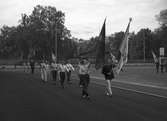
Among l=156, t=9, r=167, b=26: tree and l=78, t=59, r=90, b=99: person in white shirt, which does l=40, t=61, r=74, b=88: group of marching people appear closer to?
l=78, t=59, r=90, b=99: person in white shirt

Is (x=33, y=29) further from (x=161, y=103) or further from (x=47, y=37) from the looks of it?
(x=161, y=103)

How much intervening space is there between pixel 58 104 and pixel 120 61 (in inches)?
104

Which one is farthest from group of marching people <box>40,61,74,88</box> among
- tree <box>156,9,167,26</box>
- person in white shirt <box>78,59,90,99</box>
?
tree <box>156,9,167,26</box>

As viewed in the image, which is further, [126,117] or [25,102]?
[25,102]

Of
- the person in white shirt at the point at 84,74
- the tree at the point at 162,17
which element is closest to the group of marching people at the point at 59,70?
A: the person in white shirt at the point at 84,74

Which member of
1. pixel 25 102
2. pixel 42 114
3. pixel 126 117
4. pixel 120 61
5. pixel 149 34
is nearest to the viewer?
pixel 126 117

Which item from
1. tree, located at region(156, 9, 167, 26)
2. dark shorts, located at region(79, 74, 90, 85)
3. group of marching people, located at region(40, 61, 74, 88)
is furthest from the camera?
tree, located at region(156, 9, 167, 26)

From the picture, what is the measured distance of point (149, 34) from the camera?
11100 centimetres

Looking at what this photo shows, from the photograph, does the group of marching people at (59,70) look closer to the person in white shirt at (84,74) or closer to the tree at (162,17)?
the person in white shirt at (84,74)

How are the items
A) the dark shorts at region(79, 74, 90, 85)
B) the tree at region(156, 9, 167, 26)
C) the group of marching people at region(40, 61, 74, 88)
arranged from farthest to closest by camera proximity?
the tree at region(156, 9, 167, 26) → the group of marching people at region(40, 61, 74, 88) → the dark shorts at region(79, 74, 90, 85)

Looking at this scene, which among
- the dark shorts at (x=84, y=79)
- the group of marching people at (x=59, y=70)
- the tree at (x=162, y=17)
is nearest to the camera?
the dark shorts at (x=84, y=79)

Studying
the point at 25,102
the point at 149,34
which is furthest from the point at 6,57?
the point at 25,102

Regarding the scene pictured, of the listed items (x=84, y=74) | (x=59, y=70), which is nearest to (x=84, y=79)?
(x=84, y=74)

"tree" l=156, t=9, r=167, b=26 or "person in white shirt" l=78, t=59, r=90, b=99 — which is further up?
"tree" l=156, t=9, r=167, b=26
